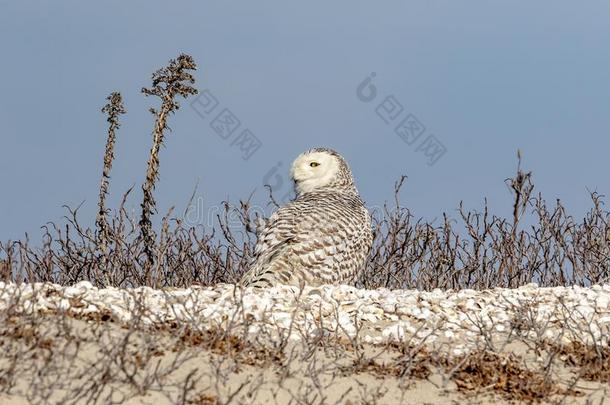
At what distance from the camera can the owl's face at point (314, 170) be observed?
1102 cm

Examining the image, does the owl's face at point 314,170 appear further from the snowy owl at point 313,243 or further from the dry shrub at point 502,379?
the dry shrub at point 502,379

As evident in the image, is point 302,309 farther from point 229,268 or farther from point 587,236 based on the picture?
point 587,236

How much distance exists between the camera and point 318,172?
1103 centimetres

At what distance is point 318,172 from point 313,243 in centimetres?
169

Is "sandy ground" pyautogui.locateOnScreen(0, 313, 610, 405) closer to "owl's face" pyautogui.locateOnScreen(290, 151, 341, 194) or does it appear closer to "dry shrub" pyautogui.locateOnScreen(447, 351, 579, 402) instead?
"dry shrub" pyautogui.locateOnScreen(447, 351, 579, 402)

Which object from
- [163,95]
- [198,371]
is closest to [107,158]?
[163,95]

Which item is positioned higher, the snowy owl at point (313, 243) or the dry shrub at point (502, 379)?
the snowy owl at point (313, 243)

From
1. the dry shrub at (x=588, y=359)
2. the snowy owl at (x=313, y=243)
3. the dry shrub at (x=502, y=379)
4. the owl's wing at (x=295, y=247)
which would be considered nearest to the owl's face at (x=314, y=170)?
the snowy owl at (x=313, y=243)

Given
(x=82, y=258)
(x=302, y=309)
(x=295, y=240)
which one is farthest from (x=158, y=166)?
(x=302, y=309)

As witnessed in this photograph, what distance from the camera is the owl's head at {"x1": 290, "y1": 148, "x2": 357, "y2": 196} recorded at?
1102cm

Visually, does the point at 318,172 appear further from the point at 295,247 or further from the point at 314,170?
the point at 295,247

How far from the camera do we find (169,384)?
5.78 m

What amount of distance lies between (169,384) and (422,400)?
163 cm

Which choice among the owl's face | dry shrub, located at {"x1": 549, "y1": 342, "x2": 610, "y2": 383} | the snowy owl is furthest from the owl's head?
dry shrub, located at {"x1": 549, "y1": 342, "x2": 610, "y2": 383}
